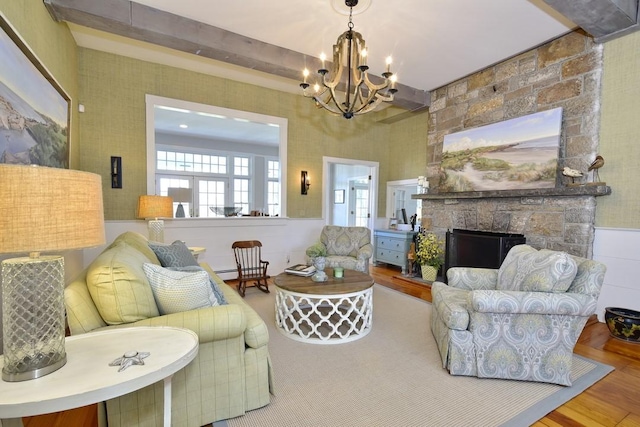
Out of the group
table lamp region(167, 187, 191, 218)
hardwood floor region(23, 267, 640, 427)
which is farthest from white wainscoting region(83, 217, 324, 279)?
hardwood floor region(23, 267, 640, 427)

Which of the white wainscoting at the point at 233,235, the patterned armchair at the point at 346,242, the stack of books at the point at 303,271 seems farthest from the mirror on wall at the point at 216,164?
the stack of books at the point at 303,271

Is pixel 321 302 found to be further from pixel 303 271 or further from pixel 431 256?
pixel 431 256

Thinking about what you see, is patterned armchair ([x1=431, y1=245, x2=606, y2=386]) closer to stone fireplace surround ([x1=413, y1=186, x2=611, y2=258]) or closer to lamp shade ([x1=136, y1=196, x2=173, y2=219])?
stone fireplace surround ([x1=413, y1=186, x2=611, y2=258])

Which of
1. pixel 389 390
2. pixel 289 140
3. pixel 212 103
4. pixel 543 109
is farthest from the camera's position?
pixel 289 140

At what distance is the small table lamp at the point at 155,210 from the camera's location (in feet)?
11.8

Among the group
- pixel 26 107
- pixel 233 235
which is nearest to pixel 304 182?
pixel 233 235

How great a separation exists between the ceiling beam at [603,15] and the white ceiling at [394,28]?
0.92 ft

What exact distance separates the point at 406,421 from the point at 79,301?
1.89 metres

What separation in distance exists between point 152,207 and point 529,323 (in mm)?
3854

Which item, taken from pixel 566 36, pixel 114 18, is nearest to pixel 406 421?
pixel 114 18

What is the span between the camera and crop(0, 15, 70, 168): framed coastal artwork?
1841 mm

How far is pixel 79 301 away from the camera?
4.94 ft

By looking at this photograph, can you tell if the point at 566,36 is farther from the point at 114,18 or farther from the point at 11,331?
the point at 11,331

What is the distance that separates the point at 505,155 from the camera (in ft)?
13.4
